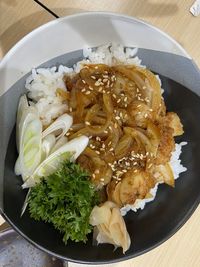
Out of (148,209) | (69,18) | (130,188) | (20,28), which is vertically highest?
(69,18)

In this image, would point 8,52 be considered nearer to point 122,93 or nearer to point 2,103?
point 2,103

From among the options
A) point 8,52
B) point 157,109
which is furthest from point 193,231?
point 8,52

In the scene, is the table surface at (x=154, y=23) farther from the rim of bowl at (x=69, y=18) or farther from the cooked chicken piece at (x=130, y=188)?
the cooked chicken piece at (x=130, y=188)

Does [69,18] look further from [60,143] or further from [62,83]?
[60,143]

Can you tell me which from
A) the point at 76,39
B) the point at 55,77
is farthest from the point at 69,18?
the point at 55,77

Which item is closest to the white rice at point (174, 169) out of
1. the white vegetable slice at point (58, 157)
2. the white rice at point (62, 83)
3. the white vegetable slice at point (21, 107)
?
the white rice at point (62, 83)

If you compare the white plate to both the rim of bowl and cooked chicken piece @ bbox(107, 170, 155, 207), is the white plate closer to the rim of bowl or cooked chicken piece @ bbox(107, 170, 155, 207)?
the rim of bowl
